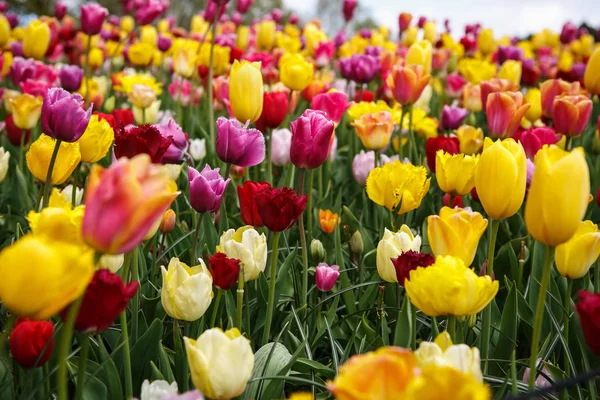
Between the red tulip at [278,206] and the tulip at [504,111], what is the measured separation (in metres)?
1.12

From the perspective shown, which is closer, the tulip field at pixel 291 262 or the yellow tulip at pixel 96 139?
the tulip field at pixel 291 262

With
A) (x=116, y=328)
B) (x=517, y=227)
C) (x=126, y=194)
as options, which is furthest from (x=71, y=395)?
(x=517, y=227)

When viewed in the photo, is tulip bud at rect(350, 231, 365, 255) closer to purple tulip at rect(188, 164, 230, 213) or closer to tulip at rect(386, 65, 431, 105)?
Answer: purple tulip at rect(188, 164, 230, 213)

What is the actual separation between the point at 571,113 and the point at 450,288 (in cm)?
146

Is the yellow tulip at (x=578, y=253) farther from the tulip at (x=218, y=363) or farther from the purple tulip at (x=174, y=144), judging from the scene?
the purple tulip at (x=174, y=144)

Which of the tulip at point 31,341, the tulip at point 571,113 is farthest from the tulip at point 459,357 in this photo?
the tulip at point 571,113

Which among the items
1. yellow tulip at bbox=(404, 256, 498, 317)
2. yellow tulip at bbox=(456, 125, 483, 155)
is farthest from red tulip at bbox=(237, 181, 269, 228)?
yellow tulip at bbox=(456, 125, 483, 155)

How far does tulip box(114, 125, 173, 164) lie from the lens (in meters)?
1.39

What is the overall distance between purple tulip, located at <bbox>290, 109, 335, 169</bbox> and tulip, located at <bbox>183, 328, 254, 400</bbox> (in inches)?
31.4

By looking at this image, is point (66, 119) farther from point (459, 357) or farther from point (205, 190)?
point (459, 357)

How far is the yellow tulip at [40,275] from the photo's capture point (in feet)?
2.48

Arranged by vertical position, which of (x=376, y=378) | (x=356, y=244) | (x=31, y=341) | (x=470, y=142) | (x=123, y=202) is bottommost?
(x=356, y=244)

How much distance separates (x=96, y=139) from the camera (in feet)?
5.56

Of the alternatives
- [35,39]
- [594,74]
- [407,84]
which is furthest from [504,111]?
[35,39]
